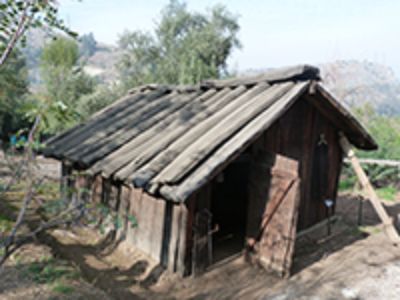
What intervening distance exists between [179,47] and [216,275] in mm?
25077

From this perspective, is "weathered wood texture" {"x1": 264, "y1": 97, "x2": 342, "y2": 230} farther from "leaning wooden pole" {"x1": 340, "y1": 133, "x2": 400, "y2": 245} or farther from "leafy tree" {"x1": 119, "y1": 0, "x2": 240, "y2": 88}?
"leafy tree" {"x1": 119, "y1": 0, "x2": 240, "y2": 88}

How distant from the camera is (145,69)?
29.4 metres

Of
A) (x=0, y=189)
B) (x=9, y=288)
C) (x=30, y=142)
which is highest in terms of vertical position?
(x=30, y=142)

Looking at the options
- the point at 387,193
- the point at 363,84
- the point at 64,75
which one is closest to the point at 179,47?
the point at 64,75

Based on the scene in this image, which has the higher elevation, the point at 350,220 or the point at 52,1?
the point at 52,1

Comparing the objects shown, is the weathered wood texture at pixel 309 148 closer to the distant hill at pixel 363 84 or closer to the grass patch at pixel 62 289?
the grass patch at pixel 62 289

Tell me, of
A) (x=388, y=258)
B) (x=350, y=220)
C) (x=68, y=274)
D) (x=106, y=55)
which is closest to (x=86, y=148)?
(x=68, y=274)

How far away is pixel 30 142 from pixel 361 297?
6.25 metres

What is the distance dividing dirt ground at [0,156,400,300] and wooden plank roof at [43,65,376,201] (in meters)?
2.03

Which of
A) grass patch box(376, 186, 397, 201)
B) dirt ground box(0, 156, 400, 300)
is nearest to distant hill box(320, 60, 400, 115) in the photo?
grass patch box(376, 186, 397, 201)

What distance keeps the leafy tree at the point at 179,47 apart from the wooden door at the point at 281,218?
61.5 ft

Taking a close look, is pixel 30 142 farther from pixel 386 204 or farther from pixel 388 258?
pixel 386 204

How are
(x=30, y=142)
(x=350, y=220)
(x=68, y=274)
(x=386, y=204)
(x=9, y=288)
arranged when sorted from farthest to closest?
(x=386, y=204)
(x=350, y=220)
(x=68, y=274)
(x=9, y=288)
(x=30, y=142)

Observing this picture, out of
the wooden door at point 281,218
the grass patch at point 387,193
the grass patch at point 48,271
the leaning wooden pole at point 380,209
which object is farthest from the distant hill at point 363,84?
the grass patch at point 48,271
